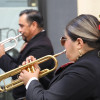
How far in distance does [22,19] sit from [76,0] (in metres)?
1.91

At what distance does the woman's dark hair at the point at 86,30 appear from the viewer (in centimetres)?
249

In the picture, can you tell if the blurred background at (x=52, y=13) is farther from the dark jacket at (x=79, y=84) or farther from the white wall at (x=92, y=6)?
the dark jacket at (x=79, y=84)

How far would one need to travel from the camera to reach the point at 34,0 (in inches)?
242

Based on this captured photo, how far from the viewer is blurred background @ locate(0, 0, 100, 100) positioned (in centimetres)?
581

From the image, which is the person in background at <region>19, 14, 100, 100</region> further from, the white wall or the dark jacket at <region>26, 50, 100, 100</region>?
the white wall

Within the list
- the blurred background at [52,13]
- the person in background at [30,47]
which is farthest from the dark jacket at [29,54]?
the blurred background at [52,13]

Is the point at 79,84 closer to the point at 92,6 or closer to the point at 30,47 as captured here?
the point at 30,47

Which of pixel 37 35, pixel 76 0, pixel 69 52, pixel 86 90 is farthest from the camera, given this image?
pixel 76 0

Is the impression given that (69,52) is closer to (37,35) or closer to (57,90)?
(57,90)

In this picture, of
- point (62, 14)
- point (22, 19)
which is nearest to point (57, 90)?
point (22, 19)

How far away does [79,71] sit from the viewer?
7.80ft

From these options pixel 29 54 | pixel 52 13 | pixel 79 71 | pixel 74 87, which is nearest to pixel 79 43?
pixel 79 71

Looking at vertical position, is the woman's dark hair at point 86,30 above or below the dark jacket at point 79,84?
above

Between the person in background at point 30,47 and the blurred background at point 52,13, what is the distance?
1722 mm
